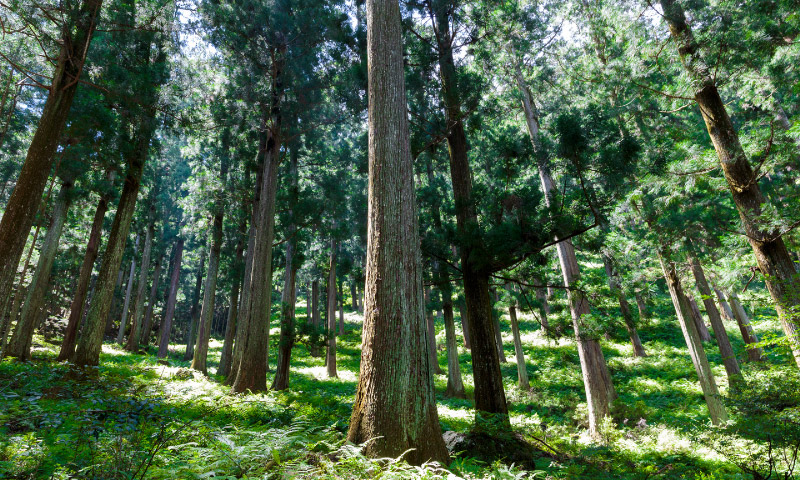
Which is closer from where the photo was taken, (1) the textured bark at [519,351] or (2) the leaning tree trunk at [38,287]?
(2) the leaning tree trunk at [38,287]

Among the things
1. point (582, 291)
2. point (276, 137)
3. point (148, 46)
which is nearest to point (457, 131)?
point (582, 291)

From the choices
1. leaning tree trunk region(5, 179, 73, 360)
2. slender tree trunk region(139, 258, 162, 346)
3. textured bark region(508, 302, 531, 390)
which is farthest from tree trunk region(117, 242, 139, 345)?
textured bark region(508, 302, 531, 390)

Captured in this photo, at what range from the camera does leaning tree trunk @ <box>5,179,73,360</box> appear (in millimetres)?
10022

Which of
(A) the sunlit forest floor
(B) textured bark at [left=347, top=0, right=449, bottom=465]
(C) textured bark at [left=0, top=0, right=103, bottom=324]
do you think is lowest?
(A) the sunlit forest floor

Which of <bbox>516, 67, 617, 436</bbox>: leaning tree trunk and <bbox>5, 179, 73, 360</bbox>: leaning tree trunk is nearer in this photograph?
<bbox>516, 67, 617, 436</bbox>: leaning tree trunk

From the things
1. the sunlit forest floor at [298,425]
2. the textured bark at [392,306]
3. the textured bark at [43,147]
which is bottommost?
the sunlit forest floor at [298,425]

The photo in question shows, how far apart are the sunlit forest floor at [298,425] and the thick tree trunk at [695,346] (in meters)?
1.05

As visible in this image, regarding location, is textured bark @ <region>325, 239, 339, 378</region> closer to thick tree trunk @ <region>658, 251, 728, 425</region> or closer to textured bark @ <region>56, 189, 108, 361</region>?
textured bark @ <region>56, 189, 108, 361</region>

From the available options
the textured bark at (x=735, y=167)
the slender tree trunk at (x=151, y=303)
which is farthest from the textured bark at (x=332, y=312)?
the slender tree trunk at (x=151, y=303)

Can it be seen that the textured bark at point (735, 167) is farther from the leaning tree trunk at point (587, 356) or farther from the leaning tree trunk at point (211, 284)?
the leaning tree trunk at point (211, 284)

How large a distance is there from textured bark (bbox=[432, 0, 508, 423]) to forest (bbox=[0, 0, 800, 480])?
0.05m

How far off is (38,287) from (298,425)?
11609 mm

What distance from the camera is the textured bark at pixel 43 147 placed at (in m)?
5.53

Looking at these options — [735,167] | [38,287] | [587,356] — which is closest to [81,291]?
[38,287]
